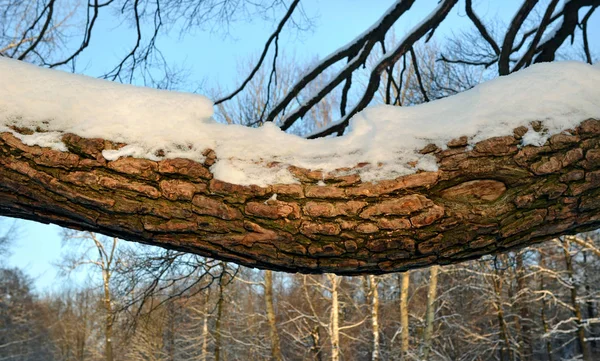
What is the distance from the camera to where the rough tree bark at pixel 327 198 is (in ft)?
4.12

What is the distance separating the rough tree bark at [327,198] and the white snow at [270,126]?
0.04m

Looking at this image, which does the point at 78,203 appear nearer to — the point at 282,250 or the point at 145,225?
the point at 145,225

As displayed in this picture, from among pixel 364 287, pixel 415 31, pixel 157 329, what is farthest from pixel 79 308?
pixel 415 31

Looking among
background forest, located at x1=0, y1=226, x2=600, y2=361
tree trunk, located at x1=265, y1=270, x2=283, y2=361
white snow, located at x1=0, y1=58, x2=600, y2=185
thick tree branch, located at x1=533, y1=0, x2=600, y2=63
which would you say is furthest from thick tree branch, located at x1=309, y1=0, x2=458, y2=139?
tree trunk, located at x1=265, y1=270, x2=283, y2=361

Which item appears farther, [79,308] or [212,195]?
[79,308]

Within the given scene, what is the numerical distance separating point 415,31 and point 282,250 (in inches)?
100

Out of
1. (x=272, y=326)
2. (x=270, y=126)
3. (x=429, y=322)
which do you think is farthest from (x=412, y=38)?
(x=272, y=326)

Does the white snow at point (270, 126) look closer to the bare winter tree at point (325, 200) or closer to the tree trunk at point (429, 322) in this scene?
the bare winter tree at point (325, 200)

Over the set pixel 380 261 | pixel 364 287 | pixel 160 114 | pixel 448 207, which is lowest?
pixel 380 261

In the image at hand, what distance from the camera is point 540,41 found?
354 centimetres

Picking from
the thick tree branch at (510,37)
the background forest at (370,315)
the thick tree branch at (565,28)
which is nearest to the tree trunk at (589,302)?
the background forest at (370,315)

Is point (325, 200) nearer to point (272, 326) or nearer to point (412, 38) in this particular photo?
point (412, 38)

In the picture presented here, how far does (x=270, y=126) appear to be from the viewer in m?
1.45

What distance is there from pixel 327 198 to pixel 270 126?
1.10ft
